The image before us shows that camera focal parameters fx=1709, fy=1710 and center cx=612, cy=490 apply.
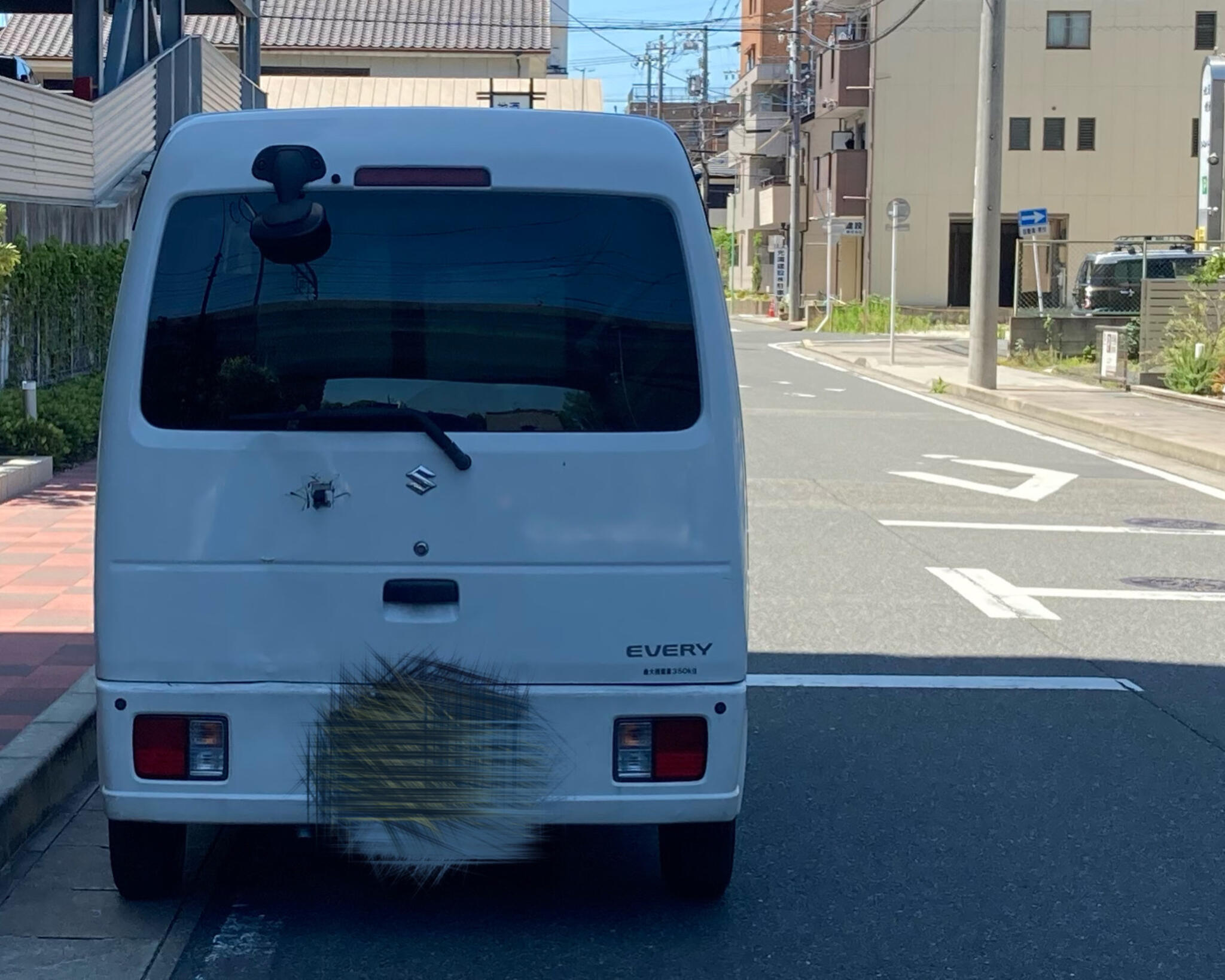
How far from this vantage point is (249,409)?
417 centimetres

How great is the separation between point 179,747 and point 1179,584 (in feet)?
24.2

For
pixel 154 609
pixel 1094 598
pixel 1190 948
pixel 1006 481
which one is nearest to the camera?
pixel 154 609

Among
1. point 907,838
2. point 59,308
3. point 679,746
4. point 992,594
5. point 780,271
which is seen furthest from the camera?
point 780,271

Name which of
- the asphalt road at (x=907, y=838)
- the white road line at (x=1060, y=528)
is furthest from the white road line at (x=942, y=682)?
the white road line at (x=1060, y=528)

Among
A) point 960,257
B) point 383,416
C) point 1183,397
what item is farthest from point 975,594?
point 960,257

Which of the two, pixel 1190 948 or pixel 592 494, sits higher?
pixel 592 494

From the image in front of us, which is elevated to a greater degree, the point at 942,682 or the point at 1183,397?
the point at 1183,397

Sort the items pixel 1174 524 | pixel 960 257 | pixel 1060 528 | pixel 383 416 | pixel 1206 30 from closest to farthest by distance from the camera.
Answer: pixel 383 416 → pixel 1060 528 → pixel 1174 524 → pixel 1206 30 → pixel 960 257

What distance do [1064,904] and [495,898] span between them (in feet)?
5.22

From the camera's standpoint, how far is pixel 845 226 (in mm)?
42219

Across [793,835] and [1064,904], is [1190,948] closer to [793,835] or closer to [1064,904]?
[1064,904]

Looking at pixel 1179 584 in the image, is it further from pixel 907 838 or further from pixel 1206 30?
pixel 1206 30

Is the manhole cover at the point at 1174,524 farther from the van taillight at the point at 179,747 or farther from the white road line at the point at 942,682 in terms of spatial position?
the van taillight at the point at 179,747

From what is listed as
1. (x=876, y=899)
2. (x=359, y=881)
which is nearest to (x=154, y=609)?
(x=359, y=881)
